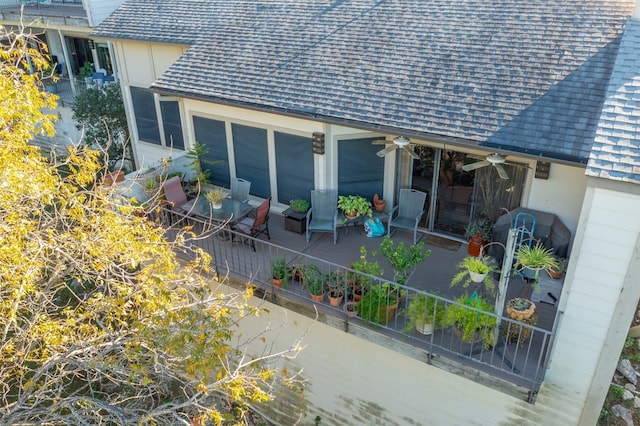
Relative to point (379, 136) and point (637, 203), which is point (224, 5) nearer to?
point (379, 136)

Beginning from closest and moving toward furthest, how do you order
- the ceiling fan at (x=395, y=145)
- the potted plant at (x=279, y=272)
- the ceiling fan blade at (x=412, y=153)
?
the potted plant at (x=279, y=272) < the ceiling fan at (x=395, y=145) < the ceiling fan blade at (x=412, y=153)

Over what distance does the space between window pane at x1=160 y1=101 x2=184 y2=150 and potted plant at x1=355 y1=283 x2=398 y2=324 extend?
8.05m

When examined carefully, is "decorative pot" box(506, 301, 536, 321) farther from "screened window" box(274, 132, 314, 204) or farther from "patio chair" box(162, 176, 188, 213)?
"patio chair" box(162, 176, 188, 213)

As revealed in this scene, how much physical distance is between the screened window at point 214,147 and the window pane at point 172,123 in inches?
71.1

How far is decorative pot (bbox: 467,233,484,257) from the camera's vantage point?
9711 millimetres

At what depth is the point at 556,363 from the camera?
7301 mm

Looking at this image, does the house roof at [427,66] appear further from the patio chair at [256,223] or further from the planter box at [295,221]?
the planter box at [295,221]

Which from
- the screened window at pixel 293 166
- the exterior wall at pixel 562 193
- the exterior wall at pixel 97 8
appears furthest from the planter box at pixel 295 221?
the exterior wall at pixel 97 8

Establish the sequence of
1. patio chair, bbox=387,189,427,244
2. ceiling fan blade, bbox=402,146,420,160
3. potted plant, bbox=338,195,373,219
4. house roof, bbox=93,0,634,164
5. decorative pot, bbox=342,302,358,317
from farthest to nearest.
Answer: potted plant, bbox=338,195,373,219, patio chair, bbox=387,189,427,244, ceiling fan blade, bbox=402,146,420,160, house roof, bbox=93,0,634,164, decorative pot, bbox=342,302,358,317

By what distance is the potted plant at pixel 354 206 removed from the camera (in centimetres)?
1054

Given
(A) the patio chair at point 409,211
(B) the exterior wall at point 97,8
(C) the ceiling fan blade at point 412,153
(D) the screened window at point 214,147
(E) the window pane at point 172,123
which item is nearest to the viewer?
(C) the ceiling fan blade at point 412,153

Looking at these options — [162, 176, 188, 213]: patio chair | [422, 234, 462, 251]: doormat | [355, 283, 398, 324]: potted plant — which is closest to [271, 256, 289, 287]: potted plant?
[355, 283, 398, 324]: potted plant

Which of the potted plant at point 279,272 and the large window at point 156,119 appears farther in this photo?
the large window at point 156,119

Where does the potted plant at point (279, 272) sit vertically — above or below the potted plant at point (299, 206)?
below
